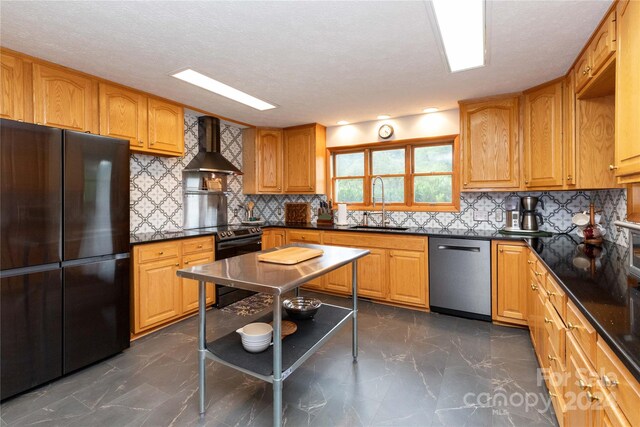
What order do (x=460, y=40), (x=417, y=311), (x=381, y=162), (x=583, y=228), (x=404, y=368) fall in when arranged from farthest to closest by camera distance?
(x=381, y=162)
(x=417, y=311)
(x=583, y=228)
(x=404, y=368)
(x=460, y=40)

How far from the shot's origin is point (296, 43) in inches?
84.0

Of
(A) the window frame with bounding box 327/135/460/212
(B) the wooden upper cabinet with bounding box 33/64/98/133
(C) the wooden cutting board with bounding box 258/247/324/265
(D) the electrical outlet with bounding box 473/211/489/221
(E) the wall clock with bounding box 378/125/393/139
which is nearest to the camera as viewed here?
(C) the wooden cutting board with bounding box 258/247/324/265

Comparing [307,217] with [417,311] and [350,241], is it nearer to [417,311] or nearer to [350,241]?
[350,241]

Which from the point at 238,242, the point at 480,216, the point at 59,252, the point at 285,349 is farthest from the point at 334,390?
the point at 480,216

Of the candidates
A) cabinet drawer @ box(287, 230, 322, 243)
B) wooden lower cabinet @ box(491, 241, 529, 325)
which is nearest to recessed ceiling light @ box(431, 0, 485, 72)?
wooden lower cabinet @ box(491, 241, 529, 325)

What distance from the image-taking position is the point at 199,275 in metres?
1.61

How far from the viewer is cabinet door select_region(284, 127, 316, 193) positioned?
4.47 meters

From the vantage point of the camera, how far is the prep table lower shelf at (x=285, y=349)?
162 cm

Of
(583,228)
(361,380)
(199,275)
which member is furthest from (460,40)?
(361,380)

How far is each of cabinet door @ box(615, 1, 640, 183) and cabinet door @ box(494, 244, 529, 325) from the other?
134 centimetres

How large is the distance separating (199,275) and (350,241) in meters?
2.46

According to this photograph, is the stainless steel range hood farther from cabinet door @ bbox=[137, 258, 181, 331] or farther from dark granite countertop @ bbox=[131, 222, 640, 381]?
dark granite countertop @ bbox=[131, 222, 640, 381]

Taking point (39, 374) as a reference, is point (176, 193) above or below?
above

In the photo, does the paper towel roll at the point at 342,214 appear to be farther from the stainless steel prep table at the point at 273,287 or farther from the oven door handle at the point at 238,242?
the stainless steel prep table at the point at 273,287
